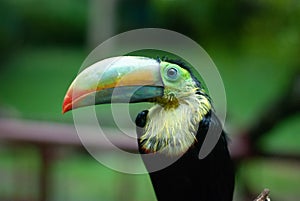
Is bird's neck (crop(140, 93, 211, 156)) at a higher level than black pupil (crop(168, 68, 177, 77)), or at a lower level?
lower

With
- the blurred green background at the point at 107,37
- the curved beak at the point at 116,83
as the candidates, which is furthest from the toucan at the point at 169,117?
the blurred green background at the point at 107,37

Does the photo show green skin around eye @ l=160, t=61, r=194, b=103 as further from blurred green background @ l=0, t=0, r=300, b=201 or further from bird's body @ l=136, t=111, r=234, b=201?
blurred green background @ l=0, t=0, r=300, b=201

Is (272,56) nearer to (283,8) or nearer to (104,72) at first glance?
(283,8)

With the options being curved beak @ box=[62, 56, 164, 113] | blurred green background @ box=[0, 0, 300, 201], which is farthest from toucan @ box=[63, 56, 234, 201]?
blurred green background @ box=[0, 0, 300, 201]

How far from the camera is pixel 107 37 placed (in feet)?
34.2

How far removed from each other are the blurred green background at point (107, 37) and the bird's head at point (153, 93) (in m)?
1.39

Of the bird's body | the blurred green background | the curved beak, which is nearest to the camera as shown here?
the curved beak

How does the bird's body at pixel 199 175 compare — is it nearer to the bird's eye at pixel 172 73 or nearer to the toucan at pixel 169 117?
the toucan at pixel 169 117

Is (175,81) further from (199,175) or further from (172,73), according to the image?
(199,175)

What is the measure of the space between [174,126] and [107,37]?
8.56 m

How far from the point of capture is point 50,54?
45.9 feet

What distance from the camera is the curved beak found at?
1.84 m

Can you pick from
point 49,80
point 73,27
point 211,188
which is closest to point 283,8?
point 211,188

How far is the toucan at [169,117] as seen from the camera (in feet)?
6.10
